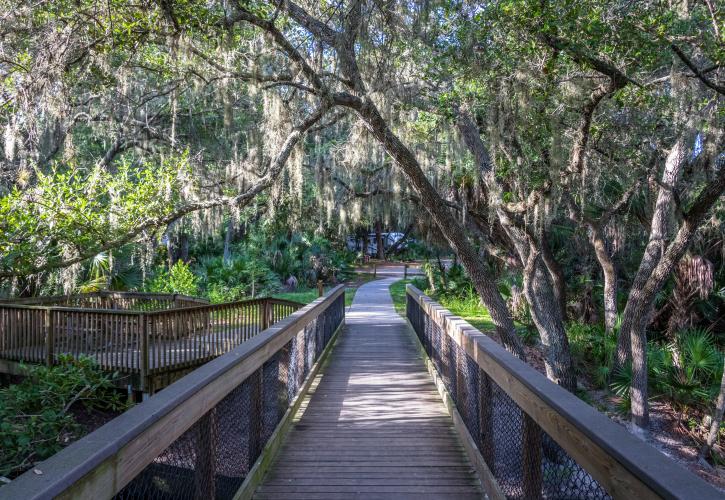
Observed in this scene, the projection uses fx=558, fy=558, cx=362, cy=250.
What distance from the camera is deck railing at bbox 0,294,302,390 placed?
Result: 8.29 meters

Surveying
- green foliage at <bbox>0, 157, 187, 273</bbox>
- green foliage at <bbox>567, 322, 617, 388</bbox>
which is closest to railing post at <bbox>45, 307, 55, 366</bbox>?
green foliage at <bbox>0, 157, 187, 273</bbox>

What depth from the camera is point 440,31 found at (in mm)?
8055

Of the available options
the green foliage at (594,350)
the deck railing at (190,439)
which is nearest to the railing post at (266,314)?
the deck railing at (190,439)

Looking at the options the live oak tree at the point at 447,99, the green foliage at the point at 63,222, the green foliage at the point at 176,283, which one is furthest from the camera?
the green foliage at the point at 176,283

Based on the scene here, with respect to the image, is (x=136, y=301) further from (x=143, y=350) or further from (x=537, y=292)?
(x=537, y=292)

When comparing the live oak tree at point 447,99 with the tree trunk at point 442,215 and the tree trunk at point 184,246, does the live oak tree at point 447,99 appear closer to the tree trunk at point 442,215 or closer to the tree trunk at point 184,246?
the tree trunk at point 442,215

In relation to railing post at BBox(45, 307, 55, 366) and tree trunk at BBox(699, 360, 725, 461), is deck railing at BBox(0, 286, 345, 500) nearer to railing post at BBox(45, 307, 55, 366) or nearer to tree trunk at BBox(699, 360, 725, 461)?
railing post at BBox(45, 307, 55, 366)

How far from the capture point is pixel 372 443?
4.54m

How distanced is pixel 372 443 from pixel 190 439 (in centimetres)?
230

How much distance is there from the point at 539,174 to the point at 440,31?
8.31 ft

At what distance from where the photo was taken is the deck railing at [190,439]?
155 centimetres

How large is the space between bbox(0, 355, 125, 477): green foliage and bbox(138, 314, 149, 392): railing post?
51cm

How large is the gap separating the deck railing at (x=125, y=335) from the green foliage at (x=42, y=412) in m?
0.60

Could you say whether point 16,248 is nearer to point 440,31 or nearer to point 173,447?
point 173,447
